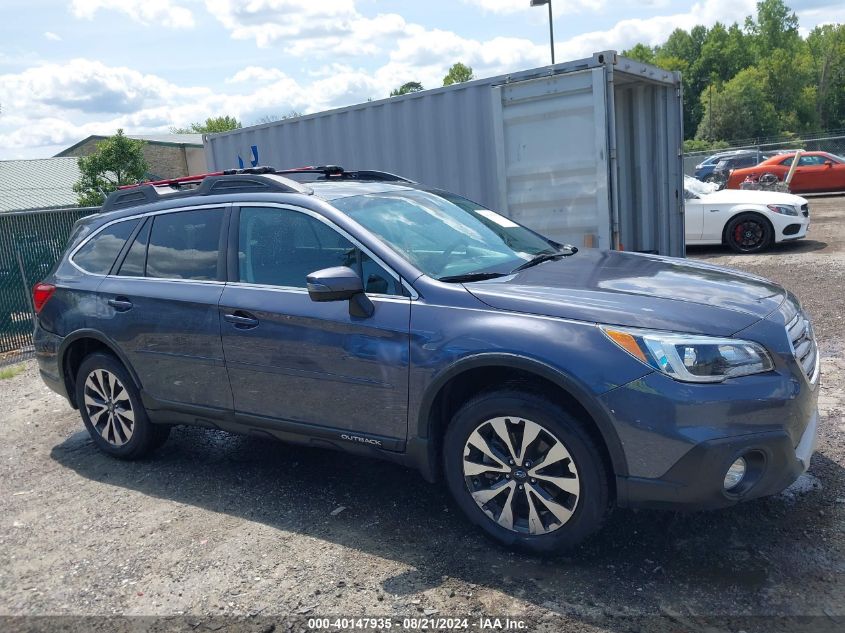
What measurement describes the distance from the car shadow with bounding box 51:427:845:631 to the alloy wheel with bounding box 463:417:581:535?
0.21 m

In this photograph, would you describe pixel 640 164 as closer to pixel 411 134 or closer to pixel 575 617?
pixel 411 134

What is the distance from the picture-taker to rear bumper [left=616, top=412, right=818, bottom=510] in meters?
3.12

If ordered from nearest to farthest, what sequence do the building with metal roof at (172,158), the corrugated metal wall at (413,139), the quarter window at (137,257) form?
the quarter window at (137,257)
the corrugated metal wall at (413,139)
the building with metal roof at (172,158)

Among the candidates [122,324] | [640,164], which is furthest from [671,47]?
[122,324]

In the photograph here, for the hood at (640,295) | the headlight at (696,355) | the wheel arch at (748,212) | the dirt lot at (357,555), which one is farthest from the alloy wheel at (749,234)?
the headlight at (696,355)

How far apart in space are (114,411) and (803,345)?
416cm

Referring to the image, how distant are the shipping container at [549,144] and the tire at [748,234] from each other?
4.04 metres

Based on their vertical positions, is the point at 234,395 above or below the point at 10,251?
below

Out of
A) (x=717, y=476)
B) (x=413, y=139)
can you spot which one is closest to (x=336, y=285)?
(x=717, y=476)

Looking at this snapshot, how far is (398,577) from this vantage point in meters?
3.51

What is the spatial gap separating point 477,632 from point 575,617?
1.32 ft

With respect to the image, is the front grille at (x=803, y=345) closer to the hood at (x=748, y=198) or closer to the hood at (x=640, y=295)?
the hood at (x=640, y=295)

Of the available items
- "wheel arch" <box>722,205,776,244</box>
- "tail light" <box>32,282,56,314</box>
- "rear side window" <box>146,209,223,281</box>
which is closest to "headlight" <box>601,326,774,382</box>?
"rear side window" <box>146,209,223,281</box>

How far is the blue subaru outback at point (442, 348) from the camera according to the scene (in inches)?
126
